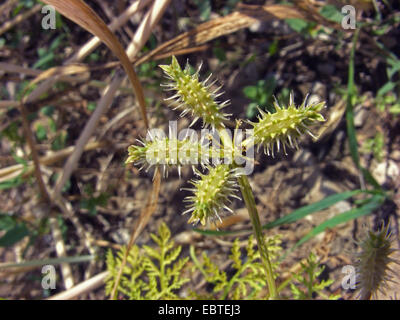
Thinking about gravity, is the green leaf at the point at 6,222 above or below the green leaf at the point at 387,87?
below

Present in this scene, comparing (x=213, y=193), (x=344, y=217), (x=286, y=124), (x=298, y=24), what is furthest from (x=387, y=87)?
(x=213, y=193)

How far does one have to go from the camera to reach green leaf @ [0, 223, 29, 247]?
102 inches

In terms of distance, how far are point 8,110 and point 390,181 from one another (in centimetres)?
315

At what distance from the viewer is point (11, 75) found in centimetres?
345

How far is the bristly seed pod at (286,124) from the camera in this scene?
1262mm

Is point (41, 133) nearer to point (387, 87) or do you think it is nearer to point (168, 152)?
point (168, 152)

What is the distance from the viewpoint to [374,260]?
1.49 metres

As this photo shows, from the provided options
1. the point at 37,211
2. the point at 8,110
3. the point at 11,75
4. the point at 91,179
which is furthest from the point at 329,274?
the point at 11,75

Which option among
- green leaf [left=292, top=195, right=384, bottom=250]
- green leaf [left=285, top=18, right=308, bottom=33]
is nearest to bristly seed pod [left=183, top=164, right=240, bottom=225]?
green leaf [left=292, top=195, right=384, bottom=250]

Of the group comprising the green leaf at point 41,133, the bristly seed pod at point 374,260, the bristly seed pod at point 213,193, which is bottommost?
the bristly seed pod at point 374,260
